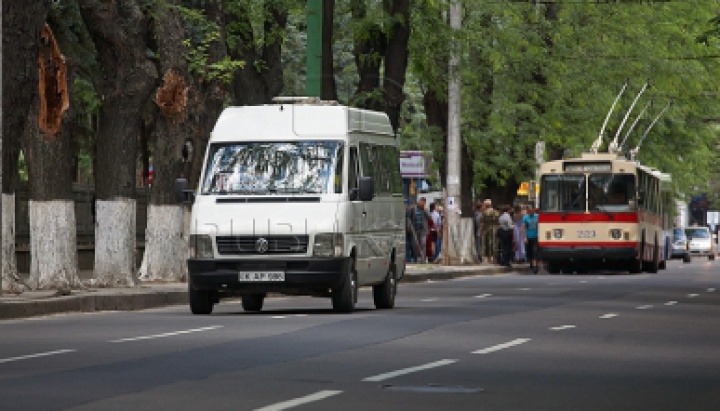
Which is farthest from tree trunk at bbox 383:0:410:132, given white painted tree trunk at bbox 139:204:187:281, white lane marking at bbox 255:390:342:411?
white lane marking at bbox 255:390:342:411

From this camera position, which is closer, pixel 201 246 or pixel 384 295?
pixel 201 246

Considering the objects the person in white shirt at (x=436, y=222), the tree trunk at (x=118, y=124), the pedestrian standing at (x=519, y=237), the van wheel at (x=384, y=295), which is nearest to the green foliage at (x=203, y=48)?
the tree trunk at (x=118, y=124)

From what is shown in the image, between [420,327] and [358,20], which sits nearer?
[420,327]

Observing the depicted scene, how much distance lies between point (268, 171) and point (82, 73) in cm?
1246

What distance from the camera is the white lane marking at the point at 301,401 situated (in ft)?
38.5

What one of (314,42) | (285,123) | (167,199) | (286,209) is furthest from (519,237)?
(286,209)

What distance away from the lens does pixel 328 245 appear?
A: 80.2ft

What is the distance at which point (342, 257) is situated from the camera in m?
24.4

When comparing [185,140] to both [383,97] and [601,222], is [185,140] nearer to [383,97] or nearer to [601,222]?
[383,97]

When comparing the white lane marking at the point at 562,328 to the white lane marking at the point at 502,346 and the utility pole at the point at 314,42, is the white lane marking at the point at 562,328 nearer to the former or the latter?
the white lane marking at the point at 502,346

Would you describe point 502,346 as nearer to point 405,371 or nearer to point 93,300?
point 405,371

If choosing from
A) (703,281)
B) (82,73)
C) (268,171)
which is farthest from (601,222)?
(268,171)

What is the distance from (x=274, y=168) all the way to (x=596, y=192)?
28.2 metres

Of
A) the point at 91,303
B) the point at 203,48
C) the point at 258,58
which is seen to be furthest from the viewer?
the point at 258,58
